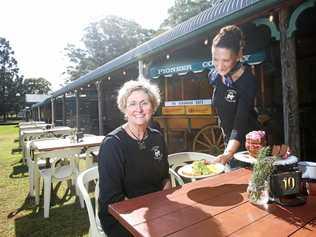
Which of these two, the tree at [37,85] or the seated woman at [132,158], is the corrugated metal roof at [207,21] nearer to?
the seated woman at [132,158]

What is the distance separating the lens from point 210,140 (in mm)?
→ 7203

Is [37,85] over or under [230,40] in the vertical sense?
over

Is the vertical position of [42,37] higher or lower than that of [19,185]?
higher

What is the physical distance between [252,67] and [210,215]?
5.30 meters

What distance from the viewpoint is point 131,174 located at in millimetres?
2105

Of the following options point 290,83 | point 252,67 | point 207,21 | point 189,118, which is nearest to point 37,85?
point 189,118

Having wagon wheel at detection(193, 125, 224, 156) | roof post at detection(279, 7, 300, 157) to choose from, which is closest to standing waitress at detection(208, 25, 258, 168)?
roof post at detection(279, 7, 300, 157)

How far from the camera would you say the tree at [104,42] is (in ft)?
147

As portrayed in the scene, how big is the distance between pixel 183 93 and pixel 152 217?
23.2 ft

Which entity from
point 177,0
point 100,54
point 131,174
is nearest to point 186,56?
point 131,174

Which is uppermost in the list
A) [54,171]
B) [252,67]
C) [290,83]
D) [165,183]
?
[252,67]

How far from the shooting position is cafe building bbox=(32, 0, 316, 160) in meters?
3.79

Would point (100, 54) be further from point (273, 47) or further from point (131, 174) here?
point (131, 174)

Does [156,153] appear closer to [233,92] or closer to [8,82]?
[233,92]
